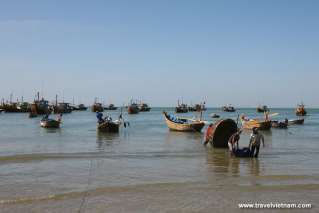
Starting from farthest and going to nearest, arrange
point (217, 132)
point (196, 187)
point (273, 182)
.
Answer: point (217, 132)
point (273, 182)
point (196, 187)

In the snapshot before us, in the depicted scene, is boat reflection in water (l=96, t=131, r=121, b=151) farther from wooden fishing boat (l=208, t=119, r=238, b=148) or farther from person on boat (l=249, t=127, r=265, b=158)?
person on boat (l=249, t=127, r=265, b=158)

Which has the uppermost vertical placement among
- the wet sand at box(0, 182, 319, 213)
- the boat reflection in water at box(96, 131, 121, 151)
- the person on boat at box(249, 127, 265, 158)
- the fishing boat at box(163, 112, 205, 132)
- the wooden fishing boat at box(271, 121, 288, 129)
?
the person on boat at box(249, 127, 265, 158)

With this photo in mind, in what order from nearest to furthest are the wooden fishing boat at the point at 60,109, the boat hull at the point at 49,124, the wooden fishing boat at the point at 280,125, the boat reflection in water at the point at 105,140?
the boat reflection in water at the point at 105,140
the boat hull at the point at 49,124
the wooden fishing boat at the point at 280,125
the wooden fishing boat at the point at 60,109

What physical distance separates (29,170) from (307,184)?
9441mm

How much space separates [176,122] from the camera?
45094mm

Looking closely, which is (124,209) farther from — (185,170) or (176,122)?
(176,122)

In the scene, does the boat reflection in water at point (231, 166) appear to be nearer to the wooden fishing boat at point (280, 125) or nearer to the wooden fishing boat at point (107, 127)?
the wooden fishing boat at point (107, 127)

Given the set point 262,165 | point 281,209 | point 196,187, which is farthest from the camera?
point 262,165

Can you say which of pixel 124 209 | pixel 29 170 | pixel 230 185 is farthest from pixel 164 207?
pixel 29 170

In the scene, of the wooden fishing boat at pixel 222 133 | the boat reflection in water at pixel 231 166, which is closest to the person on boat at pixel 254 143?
the boat reflection in water at pixel 231 166

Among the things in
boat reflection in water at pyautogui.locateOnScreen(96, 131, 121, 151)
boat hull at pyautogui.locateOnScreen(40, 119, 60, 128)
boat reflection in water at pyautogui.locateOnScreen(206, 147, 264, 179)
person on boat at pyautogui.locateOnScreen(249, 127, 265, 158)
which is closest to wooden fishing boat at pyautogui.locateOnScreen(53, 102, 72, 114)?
boat hull at pyautogui.locateOnScreen(40, 119, 60, 128)

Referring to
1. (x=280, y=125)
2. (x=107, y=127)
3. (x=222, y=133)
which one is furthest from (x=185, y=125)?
(x=222, y=133)

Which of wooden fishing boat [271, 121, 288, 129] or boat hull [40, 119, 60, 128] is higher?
boat hull [40, 119, 60, 128]

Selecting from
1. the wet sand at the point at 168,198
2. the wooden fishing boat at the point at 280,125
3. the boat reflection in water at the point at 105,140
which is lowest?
the wooden fishing boat at the point at 280,125
